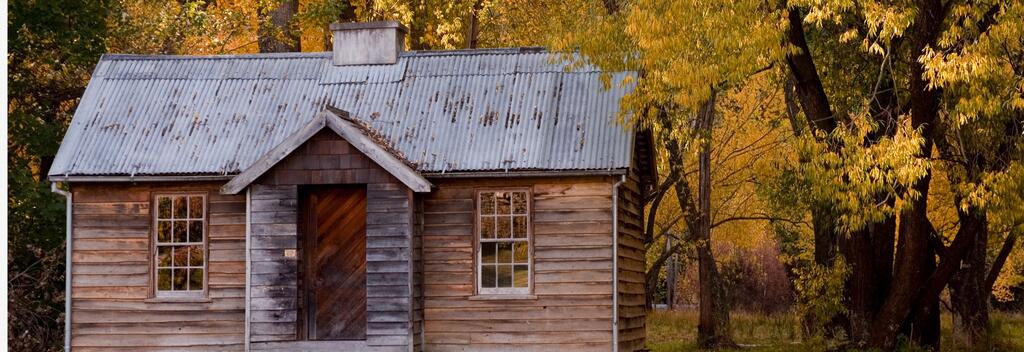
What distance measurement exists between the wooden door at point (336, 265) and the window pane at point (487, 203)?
1.65 m

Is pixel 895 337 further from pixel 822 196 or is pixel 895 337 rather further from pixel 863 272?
pixel 822 196

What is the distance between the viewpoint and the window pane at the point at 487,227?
61.9 ft

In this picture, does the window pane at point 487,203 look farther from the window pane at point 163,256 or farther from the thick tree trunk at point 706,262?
the thick tree trunk at point 706,262

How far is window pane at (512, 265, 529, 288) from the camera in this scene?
741 inches

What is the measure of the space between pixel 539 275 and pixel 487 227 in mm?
1002

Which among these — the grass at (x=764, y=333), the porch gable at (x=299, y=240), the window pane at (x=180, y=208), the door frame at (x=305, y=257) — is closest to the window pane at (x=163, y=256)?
the window pane at (x=180, y=208)

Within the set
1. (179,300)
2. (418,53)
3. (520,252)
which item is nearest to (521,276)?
(520,252)

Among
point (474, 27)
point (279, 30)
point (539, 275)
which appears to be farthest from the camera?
point (474, 27)

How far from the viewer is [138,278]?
1942 centimetres

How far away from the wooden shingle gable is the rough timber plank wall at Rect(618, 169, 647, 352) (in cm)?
304

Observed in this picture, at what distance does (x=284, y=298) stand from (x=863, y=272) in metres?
9.18

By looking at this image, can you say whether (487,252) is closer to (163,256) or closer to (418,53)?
(418,53)

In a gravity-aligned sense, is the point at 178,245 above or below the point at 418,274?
above

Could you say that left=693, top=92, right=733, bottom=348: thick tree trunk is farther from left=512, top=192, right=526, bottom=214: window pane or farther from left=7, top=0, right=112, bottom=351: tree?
left=7, top=0, right=112, bottom=351: tree
